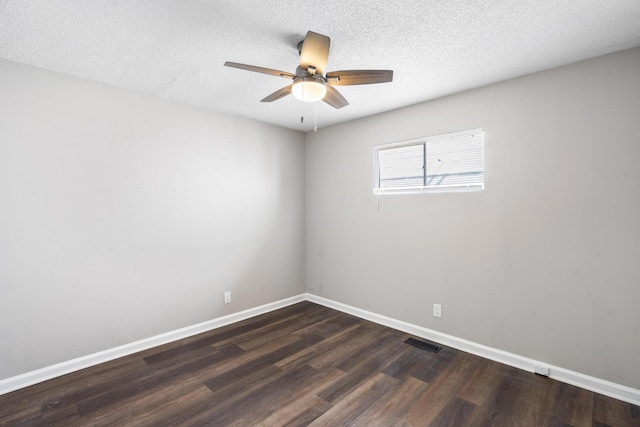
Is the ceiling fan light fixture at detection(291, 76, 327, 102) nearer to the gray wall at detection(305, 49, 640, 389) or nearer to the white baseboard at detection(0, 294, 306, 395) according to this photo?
the gray wall at detection(305, 49, 640, 389)

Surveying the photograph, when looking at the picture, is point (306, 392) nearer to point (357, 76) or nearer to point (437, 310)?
point (437, 310)

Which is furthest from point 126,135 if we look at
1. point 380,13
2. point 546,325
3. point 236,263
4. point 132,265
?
Answer: point 546,325

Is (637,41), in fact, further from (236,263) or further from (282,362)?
(236,263)

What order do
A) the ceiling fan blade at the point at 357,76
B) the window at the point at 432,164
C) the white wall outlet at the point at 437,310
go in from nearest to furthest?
the ceiling fan blade at the point at 357,76, the window at the point at 432,164, the white wall outlet at the point at 437,310

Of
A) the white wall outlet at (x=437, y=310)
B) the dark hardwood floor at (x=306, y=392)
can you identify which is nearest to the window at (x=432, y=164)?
the white wall outlet at (x=437, y=310)

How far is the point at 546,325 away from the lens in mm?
2367

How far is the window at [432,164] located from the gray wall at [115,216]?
4.92 ft

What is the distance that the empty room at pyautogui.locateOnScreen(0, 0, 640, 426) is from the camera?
1865mm

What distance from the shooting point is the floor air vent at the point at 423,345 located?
2793 mm

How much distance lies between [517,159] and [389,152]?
1.27m

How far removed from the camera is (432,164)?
3047 mm

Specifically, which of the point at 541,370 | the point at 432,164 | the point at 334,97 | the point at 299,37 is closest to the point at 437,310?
the point at 541,370

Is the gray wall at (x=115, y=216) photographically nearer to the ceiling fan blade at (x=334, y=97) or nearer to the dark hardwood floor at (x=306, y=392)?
the dark hardwood floor at (x=306, y=392)

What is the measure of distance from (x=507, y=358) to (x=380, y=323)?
4.12 ft
